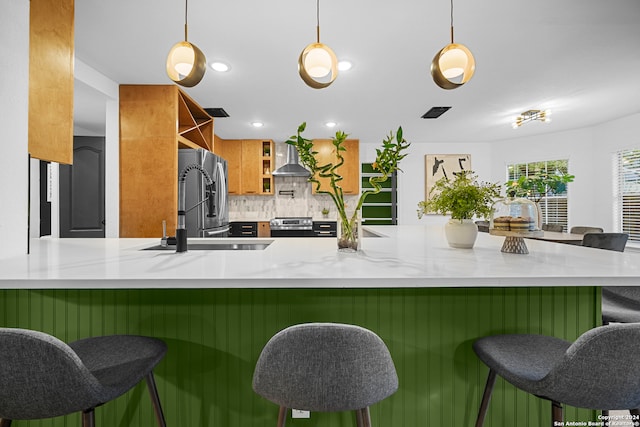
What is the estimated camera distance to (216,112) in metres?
4.36

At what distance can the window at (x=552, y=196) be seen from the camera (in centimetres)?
571

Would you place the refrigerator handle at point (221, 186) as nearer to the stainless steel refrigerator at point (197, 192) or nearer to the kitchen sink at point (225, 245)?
the stainless steel refrigerator at point (197, 192)

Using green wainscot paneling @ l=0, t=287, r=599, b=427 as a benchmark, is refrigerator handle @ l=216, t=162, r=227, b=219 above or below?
above

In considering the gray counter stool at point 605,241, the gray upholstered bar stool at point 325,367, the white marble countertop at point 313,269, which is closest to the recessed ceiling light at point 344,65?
the white marble countertop at point 313,269

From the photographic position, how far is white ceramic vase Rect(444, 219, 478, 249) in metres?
1.74

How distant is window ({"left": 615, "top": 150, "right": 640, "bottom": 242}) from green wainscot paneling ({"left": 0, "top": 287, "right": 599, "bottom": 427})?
15.7 ft

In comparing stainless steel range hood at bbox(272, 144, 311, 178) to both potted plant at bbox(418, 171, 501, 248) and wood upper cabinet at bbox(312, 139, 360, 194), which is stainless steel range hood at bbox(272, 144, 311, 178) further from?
potted plant at bbox(418, 171, 501, 248)

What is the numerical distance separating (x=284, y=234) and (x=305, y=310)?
4.58 metres

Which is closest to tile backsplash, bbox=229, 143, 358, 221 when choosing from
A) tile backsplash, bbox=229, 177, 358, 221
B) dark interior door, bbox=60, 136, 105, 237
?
tile backsplash, bbox=229, 177, 358, 221

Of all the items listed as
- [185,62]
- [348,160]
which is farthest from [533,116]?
[185,62]

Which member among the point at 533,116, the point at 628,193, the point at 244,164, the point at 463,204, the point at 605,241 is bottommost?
the point at 605,241

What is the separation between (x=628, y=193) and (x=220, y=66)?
5793mm

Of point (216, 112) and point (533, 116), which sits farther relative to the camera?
point (533, 116)

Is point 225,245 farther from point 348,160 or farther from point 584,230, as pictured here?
point 584,230
